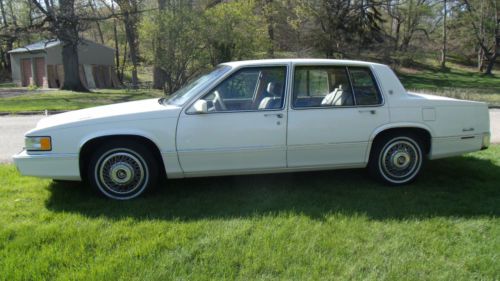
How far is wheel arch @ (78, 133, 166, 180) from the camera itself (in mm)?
4520

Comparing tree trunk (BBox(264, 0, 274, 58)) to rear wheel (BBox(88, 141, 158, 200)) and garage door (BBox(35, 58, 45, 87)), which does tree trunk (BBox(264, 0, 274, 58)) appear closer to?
rear wheel (BBox(88, 141, 158, 200))

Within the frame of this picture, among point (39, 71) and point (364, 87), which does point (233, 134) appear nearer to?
point (364, 87)

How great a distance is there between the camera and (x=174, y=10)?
700 inches

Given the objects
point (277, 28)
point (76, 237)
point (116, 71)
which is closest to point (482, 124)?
point (76, 237)

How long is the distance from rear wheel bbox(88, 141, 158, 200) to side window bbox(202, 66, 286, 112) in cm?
94

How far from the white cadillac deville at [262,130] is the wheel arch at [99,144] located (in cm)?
1

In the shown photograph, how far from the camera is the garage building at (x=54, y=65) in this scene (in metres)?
33.7

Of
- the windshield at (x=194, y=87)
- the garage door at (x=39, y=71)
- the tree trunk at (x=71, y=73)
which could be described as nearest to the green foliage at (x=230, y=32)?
the tree trunk at (x=71, y=73)

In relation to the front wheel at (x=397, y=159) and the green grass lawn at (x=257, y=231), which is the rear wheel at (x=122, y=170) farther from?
the front wheel at (x=397, y=159)

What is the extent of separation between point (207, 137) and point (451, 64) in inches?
2233

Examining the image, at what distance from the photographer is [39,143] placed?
447 centimetres

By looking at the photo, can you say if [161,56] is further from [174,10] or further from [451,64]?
[451,64]

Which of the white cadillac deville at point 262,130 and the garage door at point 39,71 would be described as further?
the garage door at point 39,71

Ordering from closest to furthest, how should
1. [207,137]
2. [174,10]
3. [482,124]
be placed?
1. [207,137]
2. [482,124]
3. [174,10]
